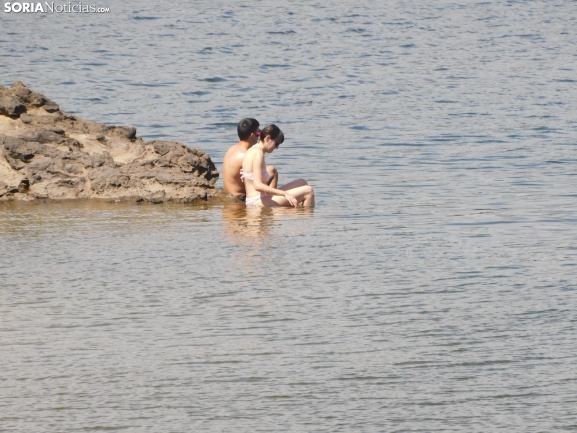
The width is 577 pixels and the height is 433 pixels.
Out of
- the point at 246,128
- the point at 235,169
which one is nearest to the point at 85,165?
the point at 235,169

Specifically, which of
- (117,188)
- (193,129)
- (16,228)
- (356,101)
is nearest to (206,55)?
(356,101)

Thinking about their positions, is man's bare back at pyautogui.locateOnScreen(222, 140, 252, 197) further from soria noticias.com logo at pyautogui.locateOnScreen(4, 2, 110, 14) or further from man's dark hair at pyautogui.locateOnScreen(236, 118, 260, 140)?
soria noticias.com logo at pyautogui.locateOnScreen(4, 2, 110, 14)

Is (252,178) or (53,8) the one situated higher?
(53,8)

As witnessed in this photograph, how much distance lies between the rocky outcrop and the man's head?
0.60 m

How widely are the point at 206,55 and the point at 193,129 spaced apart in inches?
382

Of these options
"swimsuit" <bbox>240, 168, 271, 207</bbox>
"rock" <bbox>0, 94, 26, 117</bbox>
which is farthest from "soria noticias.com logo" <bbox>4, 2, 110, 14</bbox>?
"swimsuit" <bbox>240, 168, 271, 207</bbox>

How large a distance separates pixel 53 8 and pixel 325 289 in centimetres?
3015

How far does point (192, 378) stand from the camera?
17.4 ft

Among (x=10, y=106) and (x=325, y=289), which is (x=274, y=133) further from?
(x=325, y=289)

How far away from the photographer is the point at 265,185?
10414 mm

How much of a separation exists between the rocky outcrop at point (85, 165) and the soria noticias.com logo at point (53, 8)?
23.2 metres

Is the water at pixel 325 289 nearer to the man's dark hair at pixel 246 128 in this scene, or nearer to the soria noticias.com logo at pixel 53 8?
the man's dark hair at pixel 246 128

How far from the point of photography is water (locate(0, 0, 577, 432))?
500 cm

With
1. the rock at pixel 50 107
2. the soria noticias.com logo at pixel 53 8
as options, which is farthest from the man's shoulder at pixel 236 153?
the soria noticias.com logo at pixel 53 8
